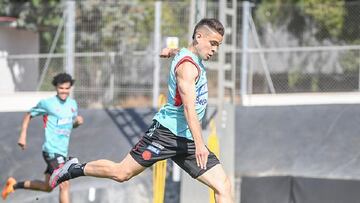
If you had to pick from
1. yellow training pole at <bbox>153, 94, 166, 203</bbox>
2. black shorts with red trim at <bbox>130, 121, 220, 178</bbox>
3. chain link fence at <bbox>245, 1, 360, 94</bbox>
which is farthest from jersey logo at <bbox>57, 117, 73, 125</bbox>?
chain link fence at <bbox>245, 1, 360, 94</bbox>

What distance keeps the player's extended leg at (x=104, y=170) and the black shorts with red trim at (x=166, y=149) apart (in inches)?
3.6

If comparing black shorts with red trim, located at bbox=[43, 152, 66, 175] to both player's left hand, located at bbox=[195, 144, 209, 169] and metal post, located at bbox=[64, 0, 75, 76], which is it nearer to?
player's left hand, located at bbox=[195, 144, 209, 169]

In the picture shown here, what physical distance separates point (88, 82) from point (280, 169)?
5.79 m

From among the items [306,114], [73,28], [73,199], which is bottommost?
[73,199]

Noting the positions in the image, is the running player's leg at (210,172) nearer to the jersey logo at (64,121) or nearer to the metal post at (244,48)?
the jersey logo at (64,121)

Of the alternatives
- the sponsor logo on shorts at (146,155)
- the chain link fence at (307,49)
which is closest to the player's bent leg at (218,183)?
the sponsor logo on shorts at (146,155)

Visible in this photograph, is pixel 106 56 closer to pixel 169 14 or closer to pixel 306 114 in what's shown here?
pixel 169 14

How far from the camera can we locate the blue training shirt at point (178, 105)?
687 cm

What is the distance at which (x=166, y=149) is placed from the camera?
23.1 feet

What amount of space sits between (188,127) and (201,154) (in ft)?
1.14

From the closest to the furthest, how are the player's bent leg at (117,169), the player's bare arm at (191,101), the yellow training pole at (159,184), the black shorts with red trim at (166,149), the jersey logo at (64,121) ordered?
the player's bare arm at (191,101) < the black shorts with red trim at (166,149) < the player's bent leg at (117,169) < the yellow training pole at (159,184) < the jersey logo at (64,121)

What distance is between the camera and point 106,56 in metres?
16.2

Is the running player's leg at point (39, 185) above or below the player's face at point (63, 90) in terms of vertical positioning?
below

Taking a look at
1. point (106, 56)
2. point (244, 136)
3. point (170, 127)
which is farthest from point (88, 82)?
point (170, 127)
